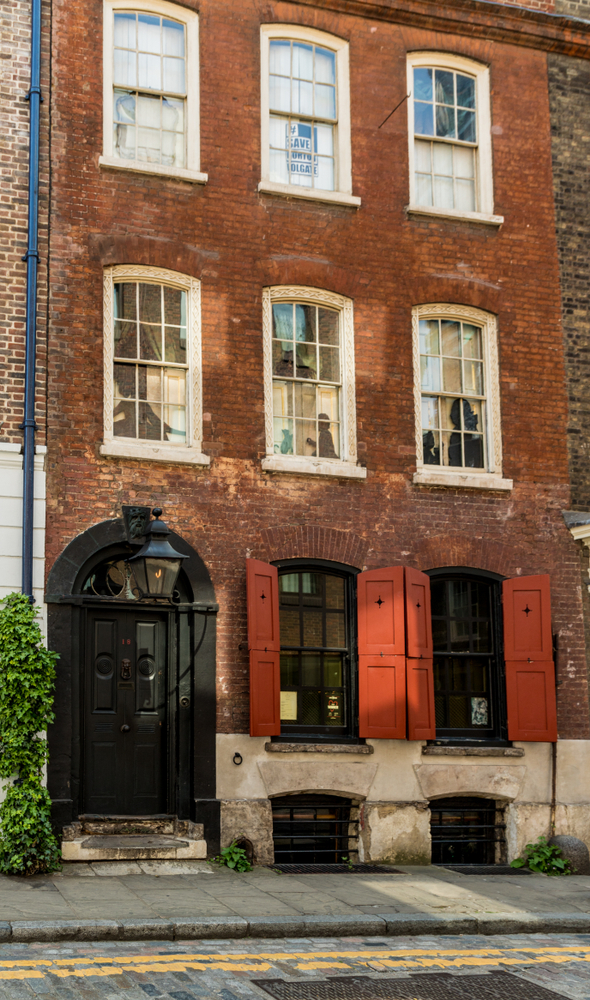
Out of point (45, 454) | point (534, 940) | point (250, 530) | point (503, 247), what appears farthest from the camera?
point (503, 247)

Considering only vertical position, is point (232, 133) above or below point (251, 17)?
below

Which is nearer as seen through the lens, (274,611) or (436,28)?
(274,611)

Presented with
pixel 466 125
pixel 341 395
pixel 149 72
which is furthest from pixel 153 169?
pixel 466 125

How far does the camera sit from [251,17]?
13.1 metres

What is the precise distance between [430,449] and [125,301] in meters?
4.09

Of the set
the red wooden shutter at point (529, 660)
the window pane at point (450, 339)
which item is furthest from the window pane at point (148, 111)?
the red wooden shutter at point (529, 660)

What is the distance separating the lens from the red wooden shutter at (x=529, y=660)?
41.9 feet

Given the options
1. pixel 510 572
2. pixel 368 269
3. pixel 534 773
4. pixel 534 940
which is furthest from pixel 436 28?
pixel 534 940

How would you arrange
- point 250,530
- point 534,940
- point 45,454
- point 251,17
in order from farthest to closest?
1. point 251,17
2. point 250,530
3. point 45,454
4. point 534,940

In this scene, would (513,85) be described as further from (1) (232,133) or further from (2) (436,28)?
(1) (232,133)

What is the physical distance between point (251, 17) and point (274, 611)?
713 centimetres

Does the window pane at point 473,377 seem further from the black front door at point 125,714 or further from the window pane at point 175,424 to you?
the black front door at point 125,714

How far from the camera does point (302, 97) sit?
13.4 m

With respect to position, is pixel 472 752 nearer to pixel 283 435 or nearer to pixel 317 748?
pixel 317 748
